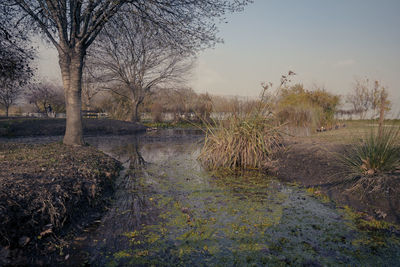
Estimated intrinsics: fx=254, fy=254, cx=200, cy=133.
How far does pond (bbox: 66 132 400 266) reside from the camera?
106 inches

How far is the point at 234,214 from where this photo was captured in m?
3.88

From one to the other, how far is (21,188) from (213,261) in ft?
8.81

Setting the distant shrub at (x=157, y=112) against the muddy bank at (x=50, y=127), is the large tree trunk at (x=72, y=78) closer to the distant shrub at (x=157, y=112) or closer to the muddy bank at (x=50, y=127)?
the muddy bank at (x=50, y=127)

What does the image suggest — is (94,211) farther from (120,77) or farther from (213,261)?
(120,77)

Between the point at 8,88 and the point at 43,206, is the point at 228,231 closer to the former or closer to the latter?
the point at 43,206

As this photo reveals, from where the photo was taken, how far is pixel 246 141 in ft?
23.0

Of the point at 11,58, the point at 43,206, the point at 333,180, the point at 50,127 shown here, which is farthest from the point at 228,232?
the point at 50,127

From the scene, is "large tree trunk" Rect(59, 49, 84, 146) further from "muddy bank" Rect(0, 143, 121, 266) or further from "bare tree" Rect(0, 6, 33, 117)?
"muddy bank" Rect(0, 143, 121, 266)

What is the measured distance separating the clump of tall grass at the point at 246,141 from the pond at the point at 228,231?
1.71 metres

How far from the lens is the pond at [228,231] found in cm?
271

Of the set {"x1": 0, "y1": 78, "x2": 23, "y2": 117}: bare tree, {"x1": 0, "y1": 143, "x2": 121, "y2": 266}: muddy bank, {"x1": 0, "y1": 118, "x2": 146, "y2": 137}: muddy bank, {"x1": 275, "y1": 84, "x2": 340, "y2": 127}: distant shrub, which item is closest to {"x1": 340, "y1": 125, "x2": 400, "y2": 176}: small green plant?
{"x1": 0, "y1": 143, "x2": 121, "y2": 266}: muddy bank

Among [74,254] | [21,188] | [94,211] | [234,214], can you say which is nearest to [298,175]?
[234,214]

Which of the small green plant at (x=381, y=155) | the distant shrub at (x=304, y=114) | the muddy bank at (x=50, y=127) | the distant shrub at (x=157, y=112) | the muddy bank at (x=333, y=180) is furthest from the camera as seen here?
the distant shrub at (x=157, y=112)

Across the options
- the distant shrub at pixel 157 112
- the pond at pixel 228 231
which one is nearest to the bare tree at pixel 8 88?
the pond at pixel 228 231
